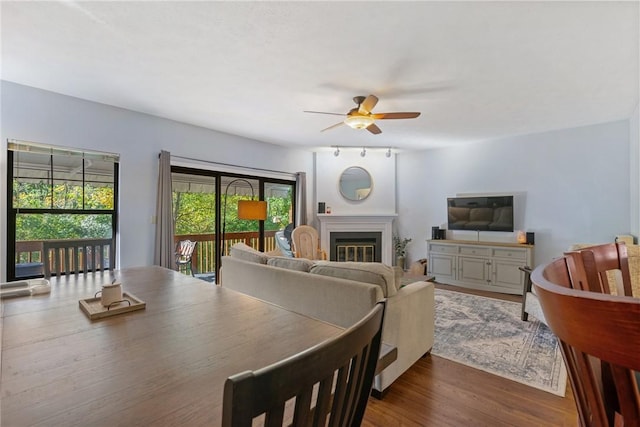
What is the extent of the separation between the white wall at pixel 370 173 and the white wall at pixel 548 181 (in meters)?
0.70

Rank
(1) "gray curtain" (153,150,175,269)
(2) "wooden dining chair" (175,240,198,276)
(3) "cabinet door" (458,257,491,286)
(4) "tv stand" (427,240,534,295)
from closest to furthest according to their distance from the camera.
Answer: (1) "gray curtain" (153,150,175,269), (2) "wooden dining chair" (175,240,198,276), (4) "tv stand" (427,240,534,295), (3) "cabinet door" (458,257,491,286)

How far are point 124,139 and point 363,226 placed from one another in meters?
4.31

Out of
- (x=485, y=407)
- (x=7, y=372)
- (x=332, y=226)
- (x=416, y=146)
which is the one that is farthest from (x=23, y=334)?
(x=416, y=146)

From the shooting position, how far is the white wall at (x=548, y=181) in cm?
407

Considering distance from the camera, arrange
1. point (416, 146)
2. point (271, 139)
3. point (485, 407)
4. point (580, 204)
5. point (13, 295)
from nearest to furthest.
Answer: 1. point (13, 295)
2. point (485, 407)
3. point (580, 204)
4. point (271, 139)
5. point (416, 146)

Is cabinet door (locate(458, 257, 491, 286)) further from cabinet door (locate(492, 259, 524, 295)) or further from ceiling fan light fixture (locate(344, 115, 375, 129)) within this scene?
ceiling fan light fixture (locate(344, 115, 375, 129))

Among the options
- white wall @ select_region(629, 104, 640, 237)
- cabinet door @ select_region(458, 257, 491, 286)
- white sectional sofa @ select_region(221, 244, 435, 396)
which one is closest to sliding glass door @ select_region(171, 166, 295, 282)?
white sectional sofa @ select_region(221, 244, 435, 396)

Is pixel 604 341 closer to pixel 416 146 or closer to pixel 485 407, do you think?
pixel 485 407

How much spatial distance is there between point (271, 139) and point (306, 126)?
106 cm

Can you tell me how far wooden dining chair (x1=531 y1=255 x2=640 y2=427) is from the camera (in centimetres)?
41

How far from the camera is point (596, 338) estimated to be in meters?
0.45

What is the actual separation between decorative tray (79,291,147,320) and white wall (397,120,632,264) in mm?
5418

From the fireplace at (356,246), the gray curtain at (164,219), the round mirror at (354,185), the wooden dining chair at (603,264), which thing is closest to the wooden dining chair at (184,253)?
the gray curtain at (164,219)

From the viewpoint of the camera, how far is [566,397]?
1994 millimetres
